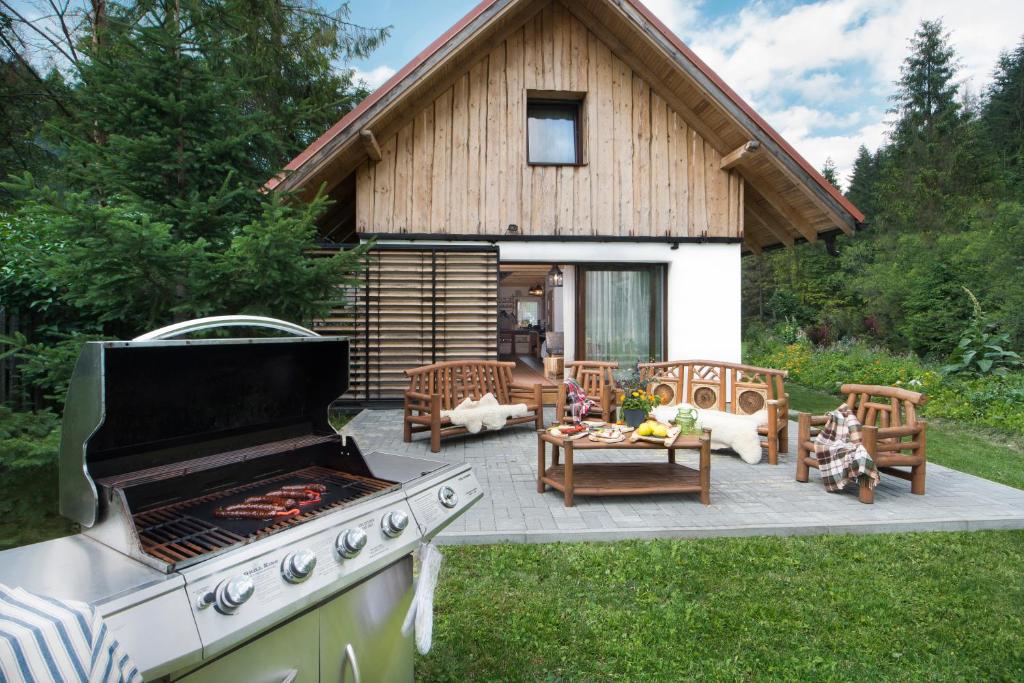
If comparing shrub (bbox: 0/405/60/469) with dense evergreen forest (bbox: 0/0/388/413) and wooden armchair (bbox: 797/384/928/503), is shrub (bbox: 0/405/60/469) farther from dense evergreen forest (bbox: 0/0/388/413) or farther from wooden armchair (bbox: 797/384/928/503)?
wooden armchair (bbox: 797/384/928/503)

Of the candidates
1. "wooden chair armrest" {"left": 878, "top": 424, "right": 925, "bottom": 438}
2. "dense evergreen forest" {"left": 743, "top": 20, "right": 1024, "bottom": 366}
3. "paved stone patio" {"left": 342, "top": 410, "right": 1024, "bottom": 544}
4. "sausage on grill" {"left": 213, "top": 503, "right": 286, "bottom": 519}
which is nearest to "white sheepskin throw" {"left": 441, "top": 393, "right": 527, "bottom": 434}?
"paved stone patio" {"left": 342, "top": 410, "right": 1024, "bottom": 544}

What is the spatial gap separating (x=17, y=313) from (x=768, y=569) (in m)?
5.88

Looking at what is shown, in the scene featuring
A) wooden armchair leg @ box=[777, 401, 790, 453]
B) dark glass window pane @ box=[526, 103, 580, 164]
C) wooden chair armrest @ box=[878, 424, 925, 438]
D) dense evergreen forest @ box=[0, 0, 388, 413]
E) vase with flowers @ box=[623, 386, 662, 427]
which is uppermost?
dark glass window pane @ box=[526, 103, 580, 164]

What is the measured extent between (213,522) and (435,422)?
435 cm

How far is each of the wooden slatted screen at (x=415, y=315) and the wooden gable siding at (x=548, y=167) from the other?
0.56 metres

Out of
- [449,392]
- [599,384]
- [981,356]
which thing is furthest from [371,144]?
[981,356]

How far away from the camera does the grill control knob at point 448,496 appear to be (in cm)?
188

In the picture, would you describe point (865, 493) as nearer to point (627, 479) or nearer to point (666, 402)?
point (627, 479)

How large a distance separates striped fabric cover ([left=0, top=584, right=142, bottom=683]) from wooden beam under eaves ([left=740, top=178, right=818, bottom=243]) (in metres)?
9.48

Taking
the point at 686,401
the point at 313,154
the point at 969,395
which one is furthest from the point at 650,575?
the point at 969,395

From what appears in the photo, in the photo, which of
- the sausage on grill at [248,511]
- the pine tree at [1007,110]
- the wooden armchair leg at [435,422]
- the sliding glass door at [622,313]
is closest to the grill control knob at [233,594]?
the sausage on grill at [248,511]

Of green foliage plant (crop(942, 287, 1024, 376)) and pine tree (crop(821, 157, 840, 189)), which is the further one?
pine tree (crop(821, 157, 840, 189))

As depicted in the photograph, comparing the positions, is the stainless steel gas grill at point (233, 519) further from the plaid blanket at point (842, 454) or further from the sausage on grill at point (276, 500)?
the plaid blanket at point (842, 454)

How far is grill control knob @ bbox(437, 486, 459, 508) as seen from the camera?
188cm
